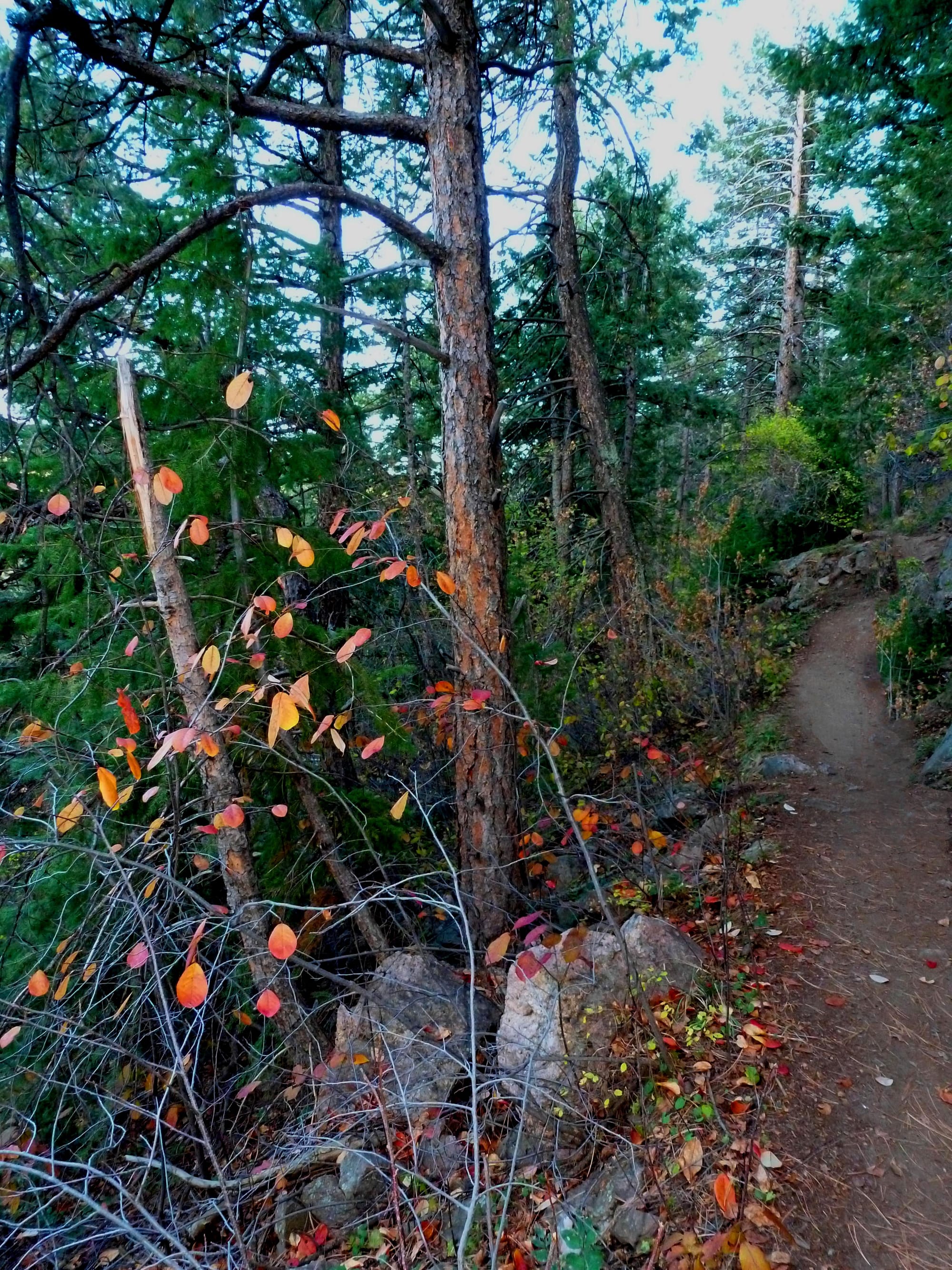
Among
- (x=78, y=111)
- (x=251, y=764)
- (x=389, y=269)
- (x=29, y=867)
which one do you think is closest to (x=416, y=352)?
(x=78, y=111)

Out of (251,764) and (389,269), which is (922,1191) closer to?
(251,764)

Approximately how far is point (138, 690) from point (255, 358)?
7.53 feet

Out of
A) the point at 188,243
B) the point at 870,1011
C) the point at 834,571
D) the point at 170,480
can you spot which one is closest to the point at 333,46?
the point at 188,243

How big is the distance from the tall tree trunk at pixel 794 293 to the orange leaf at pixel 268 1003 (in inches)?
744

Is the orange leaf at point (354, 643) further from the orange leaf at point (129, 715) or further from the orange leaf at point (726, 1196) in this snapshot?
the orange leaf at point (726, 1196)

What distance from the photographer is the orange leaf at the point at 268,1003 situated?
2642 millimetres

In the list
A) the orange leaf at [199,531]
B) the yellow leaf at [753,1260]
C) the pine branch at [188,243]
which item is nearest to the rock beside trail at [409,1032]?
the yellow leaf at [753,1260]

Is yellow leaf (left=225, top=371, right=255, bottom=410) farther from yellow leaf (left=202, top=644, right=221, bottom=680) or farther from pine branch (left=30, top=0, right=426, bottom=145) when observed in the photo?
pine branch (left=30, top=0, right=426, bottom=145)

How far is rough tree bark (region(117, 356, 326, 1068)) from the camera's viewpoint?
9.95 feet

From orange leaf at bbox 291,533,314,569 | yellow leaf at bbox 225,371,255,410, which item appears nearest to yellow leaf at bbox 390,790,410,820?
orange leaf at bbox 291,533,314,569

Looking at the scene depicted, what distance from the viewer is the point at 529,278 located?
10.4 m

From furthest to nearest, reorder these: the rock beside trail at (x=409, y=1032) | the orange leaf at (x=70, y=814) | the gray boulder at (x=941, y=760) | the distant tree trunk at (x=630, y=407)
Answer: the distant tree trunk at (x=630, y=407)
the gray boulder at (x=941, y=760)
the rock beside trail at (x=409, y=1032)
the orange leaf at (x=70, y=814)

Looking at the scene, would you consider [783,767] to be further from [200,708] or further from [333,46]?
[333,46]

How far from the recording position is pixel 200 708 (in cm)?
308
